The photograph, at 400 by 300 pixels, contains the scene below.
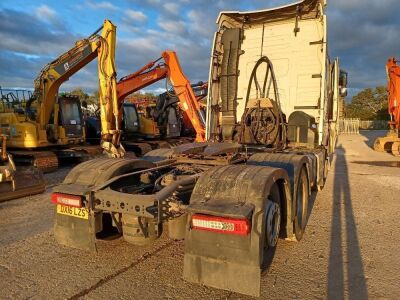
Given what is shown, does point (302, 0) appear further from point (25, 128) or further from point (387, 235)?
point (25, 128)

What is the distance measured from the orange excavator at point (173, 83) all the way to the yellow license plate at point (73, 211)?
30.5 feet

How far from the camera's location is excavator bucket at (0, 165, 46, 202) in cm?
756

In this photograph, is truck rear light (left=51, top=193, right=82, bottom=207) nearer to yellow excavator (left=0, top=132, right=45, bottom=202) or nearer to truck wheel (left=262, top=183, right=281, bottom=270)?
truck wheel (left=262, top=183, right=281, bottom=270)

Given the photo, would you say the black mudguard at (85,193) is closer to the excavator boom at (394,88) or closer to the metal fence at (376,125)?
the excavator boom at (394,88)

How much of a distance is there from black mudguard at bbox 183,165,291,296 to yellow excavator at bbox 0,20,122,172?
883 centimetres

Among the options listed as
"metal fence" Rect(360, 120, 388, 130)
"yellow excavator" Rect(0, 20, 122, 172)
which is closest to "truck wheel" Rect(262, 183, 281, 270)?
"yellow excavator" Rect(0, 20, 122, 172)

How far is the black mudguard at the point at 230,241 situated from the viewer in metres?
3.26

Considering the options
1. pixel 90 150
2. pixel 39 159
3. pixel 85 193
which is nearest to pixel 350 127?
pixel 90 150

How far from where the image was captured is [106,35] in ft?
39.5

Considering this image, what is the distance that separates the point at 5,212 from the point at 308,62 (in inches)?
262

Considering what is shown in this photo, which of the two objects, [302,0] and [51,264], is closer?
[51,264]

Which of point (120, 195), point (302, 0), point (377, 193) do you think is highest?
point (302, 0)

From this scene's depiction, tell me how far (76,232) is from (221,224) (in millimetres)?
1936

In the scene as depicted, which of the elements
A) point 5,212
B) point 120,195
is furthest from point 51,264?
point 5,212
